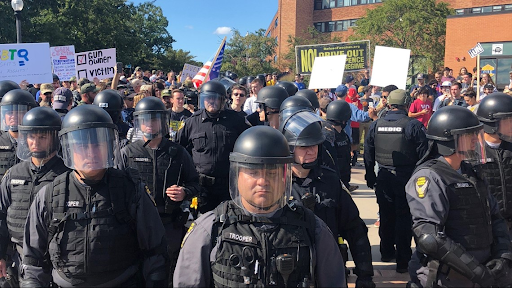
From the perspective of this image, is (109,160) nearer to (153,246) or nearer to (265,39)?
(153,246)

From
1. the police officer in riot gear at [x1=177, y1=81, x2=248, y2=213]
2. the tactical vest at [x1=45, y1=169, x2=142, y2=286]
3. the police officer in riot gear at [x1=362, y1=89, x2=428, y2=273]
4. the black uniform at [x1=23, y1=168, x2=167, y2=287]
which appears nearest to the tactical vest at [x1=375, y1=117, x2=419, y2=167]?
the police officer in riot gear at [x1=362, y1=89, x2=428, y2=273]

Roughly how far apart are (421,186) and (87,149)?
8.27 feet

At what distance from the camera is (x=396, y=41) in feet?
132

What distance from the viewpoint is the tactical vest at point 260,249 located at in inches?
92.4

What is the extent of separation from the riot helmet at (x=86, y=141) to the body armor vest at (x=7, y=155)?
2248 millimetres

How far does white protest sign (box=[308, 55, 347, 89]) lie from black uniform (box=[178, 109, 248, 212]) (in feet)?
24.3

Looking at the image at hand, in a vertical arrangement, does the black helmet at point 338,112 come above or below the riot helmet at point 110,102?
below

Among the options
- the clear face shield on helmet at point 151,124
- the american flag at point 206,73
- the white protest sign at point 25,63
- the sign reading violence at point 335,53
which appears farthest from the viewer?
the sign reading violence at point 335,53

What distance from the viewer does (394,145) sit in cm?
595

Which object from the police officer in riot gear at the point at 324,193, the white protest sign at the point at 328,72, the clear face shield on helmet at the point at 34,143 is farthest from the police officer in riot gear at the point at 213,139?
the white protest sign at the point at 328,72

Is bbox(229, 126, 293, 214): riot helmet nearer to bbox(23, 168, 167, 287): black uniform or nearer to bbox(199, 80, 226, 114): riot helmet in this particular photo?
bbox(23, 168, 167, 287): black uniform

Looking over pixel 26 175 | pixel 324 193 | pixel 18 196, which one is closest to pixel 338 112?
pixel 324 193

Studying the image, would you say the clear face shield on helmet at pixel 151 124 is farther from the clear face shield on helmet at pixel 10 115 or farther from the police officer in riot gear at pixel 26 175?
the clear face shield on helmet at pixel 10 115

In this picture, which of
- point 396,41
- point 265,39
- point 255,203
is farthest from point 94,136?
point 265,39
